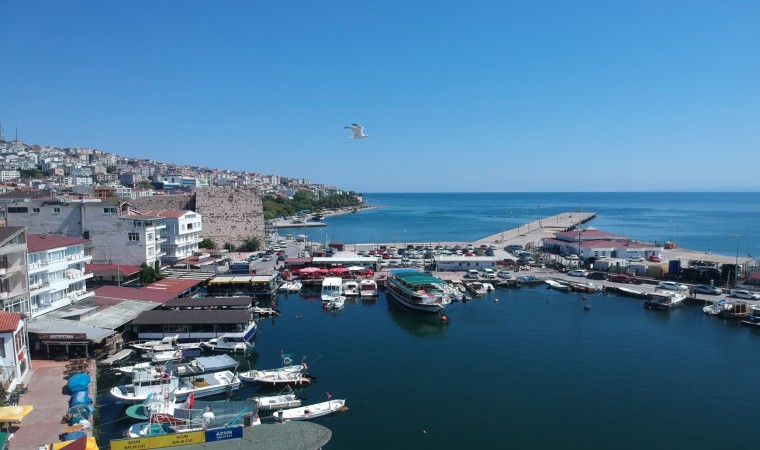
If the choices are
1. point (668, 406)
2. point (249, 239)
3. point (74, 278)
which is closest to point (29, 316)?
point (74, 278)

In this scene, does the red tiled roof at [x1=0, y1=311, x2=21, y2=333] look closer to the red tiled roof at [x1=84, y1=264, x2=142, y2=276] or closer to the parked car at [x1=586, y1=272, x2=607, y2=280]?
the red tiled roof at [x1=84, y1=264, x2=142, y2=276]

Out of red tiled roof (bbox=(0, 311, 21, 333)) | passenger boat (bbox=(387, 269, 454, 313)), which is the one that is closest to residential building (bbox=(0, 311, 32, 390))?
red tiled roof (bbox=(0, 311, 21, 333))

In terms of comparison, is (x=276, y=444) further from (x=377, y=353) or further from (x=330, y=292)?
(x=330, y=292)

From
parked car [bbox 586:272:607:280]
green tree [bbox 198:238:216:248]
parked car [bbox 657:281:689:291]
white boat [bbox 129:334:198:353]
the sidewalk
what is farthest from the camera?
green tree [bbox 198:238:216:248]

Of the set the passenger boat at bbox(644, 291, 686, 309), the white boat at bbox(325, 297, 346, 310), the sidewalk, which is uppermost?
the passenger boat at bbox(644, 291, 686, 309)

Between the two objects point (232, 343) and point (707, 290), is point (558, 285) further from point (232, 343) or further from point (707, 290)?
point (232, 343)

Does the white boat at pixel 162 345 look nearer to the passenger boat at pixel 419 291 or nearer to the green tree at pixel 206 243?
the passenger boat at pixel 419 291

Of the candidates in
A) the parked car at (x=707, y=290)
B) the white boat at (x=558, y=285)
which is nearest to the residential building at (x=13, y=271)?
the white boat at (x=558, y=285)

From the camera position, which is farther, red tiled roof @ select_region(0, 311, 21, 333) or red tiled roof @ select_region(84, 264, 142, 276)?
red tiled roof @ select_region(84, 264, 142, 276)
